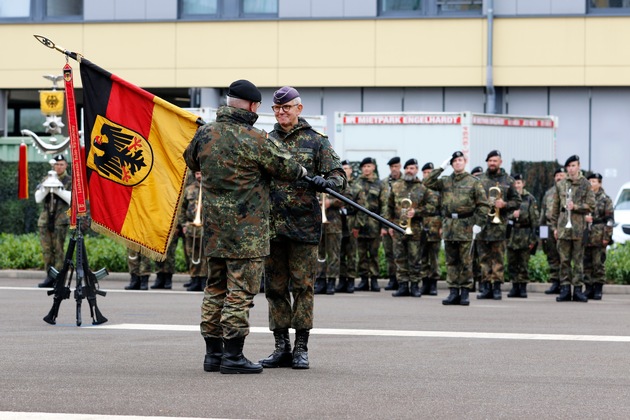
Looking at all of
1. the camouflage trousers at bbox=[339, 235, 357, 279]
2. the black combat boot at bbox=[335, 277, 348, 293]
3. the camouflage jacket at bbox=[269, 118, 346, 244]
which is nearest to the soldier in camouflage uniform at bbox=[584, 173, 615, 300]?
the camouflage trousers at bbox=[339, 235, 357, 279]

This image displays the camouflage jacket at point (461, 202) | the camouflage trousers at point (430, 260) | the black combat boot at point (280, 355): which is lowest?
the black combat boot at point (280, 355)

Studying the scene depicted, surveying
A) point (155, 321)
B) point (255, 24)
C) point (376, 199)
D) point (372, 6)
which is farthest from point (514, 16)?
point (155, 321)

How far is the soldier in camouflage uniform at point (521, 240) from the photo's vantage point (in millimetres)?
21641

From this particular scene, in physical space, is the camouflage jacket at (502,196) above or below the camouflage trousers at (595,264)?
above

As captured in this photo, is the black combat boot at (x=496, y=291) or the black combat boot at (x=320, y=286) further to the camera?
the black combat boot at (x=320, y=286)

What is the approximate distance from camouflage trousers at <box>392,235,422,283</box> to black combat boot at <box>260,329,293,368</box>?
35.0ft

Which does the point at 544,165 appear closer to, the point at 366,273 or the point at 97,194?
the point at 366,273

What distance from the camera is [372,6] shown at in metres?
34.9

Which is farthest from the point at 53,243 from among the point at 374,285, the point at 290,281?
the point at 290,281

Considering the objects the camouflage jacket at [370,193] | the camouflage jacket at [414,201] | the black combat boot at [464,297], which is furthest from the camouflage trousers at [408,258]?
the black combat boot at [464,297]

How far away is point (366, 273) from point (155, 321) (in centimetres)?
843

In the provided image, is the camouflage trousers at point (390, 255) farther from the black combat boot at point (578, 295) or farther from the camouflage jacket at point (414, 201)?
the black combat boot at point (578, 295)

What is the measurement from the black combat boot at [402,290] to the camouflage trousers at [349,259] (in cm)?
128

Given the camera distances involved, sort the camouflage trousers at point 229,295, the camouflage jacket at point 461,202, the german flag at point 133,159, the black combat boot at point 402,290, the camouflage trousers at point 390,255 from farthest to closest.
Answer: the camouflage trousers at point 390,255, the black combat boot at point 402,290, the camouflage jacket at point 461,202, the german flag at point 133,159, the camouflage trousers at point 229,295
